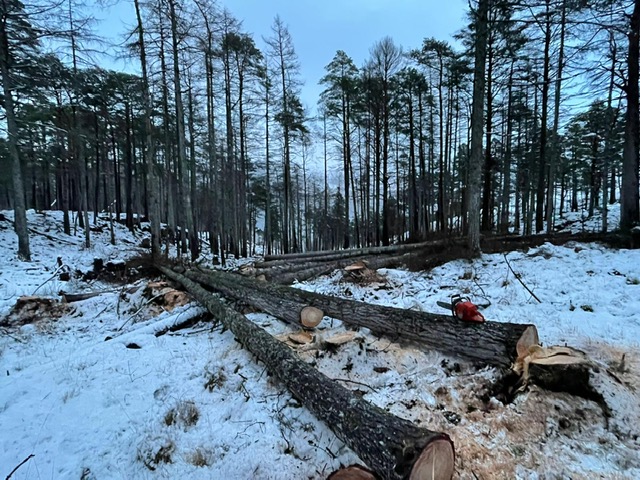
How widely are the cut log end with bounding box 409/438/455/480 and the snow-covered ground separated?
539 mm

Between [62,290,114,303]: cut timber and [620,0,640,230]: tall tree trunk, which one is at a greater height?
[620,0,640,230]: tall tree trunk

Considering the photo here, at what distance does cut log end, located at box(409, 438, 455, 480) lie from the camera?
61.1 inches

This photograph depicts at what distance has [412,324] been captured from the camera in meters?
3.79

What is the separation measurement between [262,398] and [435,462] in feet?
6.59

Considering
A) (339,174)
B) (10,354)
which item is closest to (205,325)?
(10,354)

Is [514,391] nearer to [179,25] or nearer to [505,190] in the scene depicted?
[179,25]

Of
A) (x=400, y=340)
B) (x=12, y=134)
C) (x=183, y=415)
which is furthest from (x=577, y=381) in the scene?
(x=12, y=134)

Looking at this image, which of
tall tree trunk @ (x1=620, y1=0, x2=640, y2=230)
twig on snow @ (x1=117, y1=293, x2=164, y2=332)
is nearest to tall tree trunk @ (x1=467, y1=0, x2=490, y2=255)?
tall tree trunk @ (x1=620, y1=0, x2=640, y2=230)

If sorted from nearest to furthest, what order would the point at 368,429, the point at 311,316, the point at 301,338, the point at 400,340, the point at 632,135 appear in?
the point at 368,429
the point at 400,340
the point at 301,338
the point at 311,316
the point at 632,135

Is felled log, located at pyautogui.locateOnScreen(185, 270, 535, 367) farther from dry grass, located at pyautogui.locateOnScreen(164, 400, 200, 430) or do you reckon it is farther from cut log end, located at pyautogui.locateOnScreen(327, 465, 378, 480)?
cut log end, located at pyautogui.locateOnScreen(327, 465, 378, 480)

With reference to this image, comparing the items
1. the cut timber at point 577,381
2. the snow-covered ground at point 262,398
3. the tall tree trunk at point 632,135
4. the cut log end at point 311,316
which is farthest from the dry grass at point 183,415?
the tall tree trunk at point 632,135

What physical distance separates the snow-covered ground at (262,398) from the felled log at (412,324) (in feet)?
0.57

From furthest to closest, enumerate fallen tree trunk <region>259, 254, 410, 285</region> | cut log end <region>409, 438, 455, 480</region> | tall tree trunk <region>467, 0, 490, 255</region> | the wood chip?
fallen tree trunk <region>259, 254, 410, 285</region>
tall tree trunk <region>467, 0, 490, 255</region>
the wood chip
cut log end <region>409, 438, 455, 480</region>

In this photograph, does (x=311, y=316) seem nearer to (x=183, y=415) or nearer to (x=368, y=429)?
(x=183, y=415)
